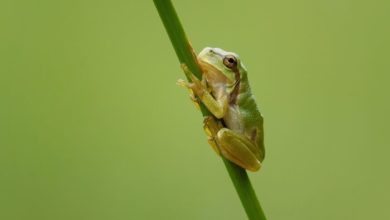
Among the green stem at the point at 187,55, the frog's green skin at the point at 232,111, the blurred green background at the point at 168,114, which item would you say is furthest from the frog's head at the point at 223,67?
the blurred green background at the point at 168,114

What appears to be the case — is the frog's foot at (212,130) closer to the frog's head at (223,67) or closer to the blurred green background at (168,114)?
the frog's head at (223,67)

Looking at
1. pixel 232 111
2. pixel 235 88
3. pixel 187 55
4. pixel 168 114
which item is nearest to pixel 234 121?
pixel 232 111

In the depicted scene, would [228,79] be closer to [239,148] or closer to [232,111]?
[232,111]

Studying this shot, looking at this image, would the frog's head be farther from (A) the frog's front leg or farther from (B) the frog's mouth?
(A) the frog's front leg

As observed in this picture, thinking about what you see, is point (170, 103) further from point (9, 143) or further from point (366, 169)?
point (366, 169)

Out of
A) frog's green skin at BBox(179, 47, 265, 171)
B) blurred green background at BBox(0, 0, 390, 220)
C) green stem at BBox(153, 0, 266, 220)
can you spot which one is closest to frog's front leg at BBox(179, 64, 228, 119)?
frog's green skin at BBox(179, 47, 265, 171)

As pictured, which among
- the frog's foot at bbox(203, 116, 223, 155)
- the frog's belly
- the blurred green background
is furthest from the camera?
the blurred green background

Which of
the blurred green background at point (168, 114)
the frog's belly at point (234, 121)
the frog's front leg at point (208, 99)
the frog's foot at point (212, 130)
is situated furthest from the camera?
the blurred green background at point (168, 114)
